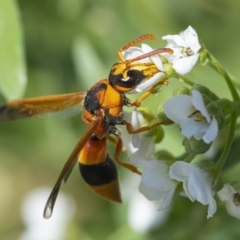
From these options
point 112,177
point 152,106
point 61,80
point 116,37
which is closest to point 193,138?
point 112,177

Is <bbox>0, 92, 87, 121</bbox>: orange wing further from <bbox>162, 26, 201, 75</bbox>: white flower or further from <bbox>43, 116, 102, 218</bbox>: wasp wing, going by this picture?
<bbox>162, 26, 201, 75</bbox>: white flower

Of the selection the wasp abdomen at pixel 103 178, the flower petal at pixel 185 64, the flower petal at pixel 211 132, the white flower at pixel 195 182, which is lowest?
the wasp abdomen at pixel 103 178

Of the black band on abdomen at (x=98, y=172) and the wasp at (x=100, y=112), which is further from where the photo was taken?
the black band on abdomen at (x=98, y=172)

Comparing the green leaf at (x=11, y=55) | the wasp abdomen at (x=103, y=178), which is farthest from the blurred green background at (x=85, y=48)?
the wasp abdomen at (x=103, y=178)

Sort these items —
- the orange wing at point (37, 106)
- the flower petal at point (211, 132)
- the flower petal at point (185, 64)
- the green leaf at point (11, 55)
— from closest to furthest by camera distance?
the flower petal at point (211, 132) < the flower petal at point (185, 64) < the orange wing at point (37, 106) < the green leaf at point (11, 55)

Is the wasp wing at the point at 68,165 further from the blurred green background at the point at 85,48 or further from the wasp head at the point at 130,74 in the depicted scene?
the blurred green background at the point at 85,48

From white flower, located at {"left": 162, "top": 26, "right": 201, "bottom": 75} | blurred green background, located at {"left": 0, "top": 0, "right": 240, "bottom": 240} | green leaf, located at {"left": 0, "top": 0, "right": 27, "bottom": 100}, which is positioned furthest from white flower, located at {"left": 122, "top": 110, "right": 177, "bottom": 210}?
blurred green background, located at {"left": 0, "top": 0, "right": 240, "bottom": 240}

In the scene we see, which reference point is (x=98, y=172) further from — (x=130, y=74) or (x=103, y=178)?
(x=130, y=74)

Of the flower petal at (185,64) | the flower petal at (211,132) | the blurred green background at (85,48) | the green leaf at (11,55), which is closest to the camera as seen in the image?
the flower petal at (211,132)
